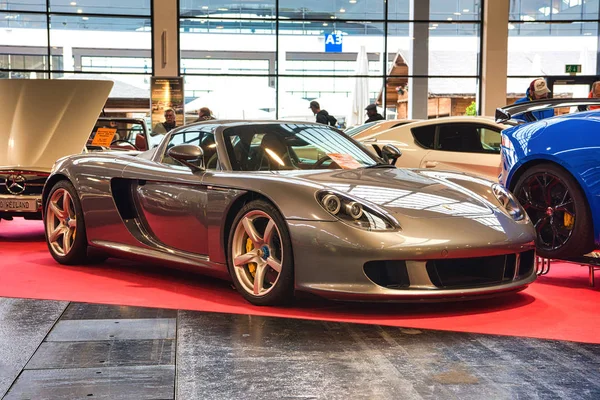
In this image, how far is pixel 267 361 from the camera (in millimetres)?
3881

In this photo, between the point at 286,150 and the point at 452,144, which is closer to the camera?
the point at 286,150

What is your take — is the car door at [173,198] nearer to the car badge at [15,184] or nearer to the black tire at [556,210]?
the black tire at [556,210]

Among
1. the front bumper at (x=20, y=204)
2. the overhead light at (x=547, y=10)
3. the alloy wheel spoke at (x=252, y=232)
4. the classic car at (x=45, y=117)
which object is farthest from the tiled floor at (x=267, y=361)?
the overhead light at (x=547, y=10)

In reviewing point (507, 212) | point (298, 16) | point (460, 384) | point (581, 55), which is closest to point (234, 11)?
point (298, 16)

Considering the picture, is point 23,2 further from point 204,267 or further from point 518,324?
point 518,324

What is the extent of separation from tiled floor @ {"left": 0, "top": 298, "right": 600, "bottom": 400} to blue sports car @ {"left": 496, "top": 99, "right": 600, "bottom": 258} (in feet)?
6.08

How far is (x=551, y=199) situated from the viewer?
627 centimetres

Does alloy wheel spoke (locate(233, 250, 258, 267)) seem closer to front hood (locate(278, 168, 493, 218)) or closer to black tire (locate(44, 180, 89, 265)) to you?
front hood (locate(278, 168, 493, 218))

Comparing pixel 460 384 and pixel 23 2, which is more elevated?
pixel 23 2

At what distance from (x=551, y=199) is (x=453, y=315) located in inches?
67.5

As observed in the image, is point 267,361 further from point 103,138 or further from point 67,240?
point 103,138

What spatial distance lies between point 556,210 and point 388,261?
190 centimetres

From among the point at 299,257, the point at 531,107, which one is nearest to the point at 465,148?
the point at 531,107

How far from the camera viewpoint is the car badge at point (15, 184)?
28.4ft
